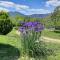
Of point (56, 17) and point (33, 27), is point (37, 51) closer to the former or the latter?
point (33, 27)

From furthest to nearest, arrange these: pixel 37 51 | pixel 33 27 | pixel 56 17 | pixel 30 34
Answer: pixel 56 17 → pixel 37 51 → pixel 30 34 → pixel 33 27

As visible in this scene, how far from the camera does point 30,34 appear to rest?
697 cm

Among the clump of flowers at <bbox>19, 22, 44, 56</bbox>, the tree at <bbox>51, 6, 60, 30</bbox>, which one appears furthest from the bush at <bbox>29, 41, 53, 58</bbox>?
the tree at <bbox>51, 6, 60, 30</bbox>

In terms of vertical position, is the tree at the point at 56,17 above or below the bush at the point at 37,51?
above

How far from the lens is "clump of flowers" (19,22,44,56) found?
6.73 meters

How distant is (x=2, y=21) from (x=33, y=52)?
6200 millimetres

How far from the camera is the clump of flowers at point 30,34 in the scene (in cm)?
673

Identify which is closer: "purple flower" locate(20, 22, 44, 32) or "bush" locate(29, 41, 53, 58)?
"purple flower" locate(20, 22, 44, 32)

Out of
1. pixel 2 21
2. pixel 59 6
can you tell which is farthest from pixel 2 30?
pixel 59 6

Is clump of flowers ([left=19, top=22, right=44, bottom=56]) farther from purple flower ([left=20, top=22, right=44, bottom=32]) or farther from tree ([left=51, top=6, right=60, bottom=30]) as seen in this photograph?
tree ([left=51, top=6, right=60, bottom=30])

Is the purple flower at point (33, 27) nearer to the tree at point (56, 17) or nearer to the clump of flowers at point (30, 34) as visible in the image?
the clump of flowers at point (30, 34)

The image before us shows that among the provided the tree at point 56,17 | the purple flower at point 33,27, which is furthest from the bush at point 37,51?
the tree at point 56,17

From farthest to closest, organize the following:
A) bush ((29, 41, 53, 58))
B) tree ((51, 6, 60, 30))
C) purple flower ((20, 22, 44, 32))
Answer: tree ((51, 6, 60, 30)) < bush ((29, 41, 53, 58)) < purple flower ((20, 22, 44, 32))

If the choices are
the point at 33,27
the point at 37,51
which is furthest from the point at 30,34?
the point at 37,51
